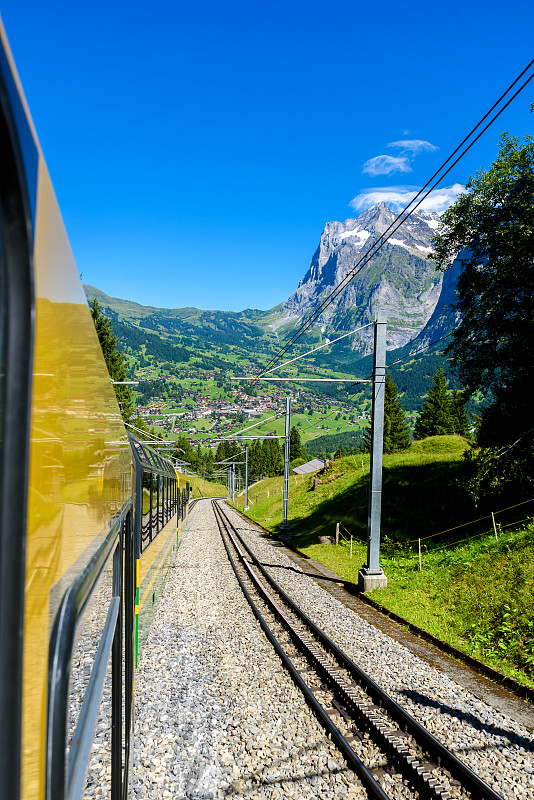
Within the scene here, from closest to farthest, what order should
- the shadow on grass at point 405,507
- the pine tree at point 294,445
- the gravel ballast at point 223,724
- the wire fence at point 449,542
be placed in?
the gravel ballast at point 223,724, the wire fence at point 449,542, the shadow on grass at point 405,507, the pine tree at point 294,445

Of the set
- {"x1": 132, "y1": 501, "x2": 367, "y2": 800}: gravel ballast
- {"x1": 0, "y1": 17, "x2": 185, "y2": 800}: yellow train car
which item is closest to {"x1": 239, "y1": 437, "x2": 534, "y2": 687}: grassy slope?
{"x1": 132, "y1": 501, "x2": 367, "y2": 800}: gravel ballast

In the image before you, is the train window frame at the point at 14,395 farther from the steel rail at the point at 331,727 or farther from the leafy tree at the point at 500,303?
the leafy tree at the point at 500,303

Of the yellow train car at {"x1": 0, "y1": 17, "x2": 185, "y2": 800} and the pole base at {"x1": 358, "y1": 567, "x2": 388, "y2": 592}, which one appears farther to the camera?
the pole base at {"x1": 358, "y1": 567, "x2": 388, "y2": 592}

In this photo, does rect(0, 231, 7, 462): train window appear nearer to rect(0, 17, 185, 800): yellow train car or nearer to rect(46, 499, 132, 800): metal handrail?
rect(0, 17, 185, 800): yellow train car

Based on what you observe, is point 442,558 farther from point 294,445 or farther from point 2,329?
point 294,445

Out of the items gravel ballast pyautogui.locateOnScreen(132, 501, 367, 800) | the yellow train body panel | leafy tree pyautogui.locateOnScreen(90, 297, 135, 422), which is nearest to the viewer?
the yellow train body panel

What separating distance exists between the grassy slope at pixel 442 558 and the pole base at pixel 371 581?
19 centimetres

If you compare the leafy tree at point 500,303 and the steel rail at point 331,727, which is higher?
the leafy tree at point 500,303

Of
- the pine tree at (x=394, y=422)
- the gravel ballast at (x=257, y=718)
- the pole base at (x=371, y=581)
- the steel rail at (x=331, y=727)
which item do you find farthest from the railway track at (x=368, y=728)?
the pine tree at (x=394, y=422)

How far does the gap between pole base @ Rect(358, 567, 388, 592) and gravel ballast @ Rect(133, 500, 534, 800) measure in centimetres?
197

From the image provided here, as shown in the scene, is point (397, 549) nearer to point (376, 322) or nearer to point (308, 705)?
point (376, 322)

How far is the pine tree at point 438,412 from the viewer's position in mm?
64000

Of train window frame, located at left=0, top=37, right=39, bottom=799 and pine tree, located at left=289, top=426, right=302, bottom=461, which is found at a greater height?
train window frame, located at left=0, top=37, right=39, bottom=799

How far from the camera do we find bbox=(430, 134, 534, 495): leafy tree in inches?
609
